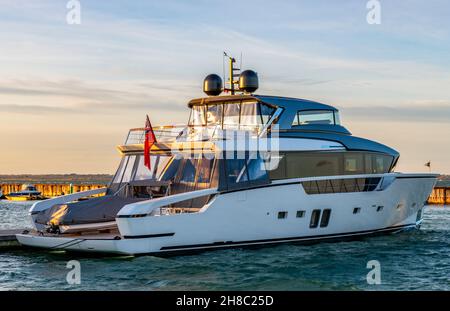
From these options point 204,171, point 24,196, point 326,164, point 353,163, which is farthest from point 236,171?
point 24,196

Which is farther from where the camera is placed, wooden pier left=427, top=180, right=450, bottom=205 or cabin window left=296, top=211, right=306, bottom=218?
wooden pier left=427, top=180, right=450, bottom=205

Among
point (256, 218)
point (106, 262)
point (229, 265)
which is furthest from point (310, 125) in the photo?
point (106, 262)

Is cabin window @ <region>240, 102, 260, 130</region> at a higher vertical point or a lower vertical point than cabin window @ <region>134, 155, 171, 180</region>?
higher

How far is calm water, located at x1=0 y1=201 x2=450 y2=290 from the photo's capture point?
1563cm

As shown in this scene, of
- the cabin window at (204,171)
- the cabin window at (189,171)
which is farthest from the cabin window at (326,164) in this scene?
the cabin window at (189,171)

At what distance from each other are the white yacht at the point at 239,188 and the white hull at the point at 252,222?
0.03 m

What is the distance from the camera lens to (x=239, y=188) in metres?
19.3

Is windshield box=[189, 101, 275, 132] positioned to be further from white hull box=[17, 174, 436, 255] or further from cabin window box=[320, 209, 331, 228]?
cabin window box=[320, 209, 331, 228]

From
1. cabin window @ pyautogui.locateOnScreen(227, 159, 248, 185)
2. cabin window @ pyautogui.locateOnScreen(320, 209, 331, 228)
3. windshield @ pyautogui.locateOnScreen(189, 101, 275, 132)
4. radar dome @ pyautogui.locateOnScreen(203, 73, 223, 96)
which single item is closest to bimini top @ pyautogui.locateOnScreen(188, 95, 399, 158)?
windshield @ pyautogui.locateOnScreen(189, 101, 275, 132)

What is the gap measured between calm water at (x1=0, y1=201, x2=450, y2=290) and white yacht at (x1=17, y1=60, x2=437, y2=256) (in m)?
0.55

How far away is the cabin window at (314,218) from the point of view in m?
21.1

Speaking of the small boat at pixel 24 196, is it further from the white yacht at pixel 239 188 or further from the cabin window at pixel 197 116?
the cabin window at pixel 197 116
